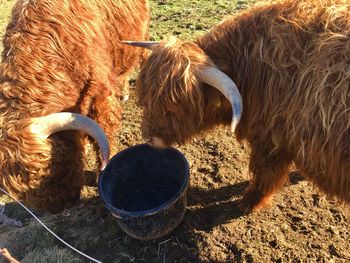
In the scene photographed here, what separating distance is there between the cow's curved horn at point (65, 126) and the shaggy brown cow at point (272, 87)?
1.29 feet

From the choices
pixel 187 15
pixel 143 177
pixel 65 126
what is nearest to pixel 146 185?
pixel 143 177

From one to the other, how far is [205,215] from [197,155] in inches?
34.3

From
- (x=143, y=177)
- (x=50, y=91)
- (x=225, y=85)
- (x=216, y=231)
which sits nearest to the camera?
(x=225, y=85)

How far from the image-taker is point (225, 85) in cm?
287

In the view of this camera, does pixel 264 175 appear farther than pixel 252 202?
No

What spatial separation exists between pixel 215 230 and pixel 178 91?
158 centimetres

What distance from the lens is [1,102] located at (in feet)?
11.2

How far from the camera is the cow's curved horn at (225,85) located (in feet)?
8.91

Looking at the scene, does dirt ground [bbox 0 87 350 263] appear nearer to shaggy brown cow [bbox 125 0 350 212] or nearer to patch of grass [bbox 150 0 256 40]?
shaggy brown cow [bbox 125 0 350 212]

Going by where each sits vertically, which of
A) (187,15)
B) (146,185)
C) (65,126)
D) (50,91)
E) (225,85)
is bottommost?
(146,185)

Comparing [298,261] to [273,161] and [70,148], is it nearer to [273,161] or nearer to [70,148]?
[273,161]

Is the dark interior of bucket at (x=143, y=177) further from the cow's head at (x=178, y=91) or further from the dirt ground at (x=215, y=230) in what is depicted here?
the cow's head at (x=178, y=91)

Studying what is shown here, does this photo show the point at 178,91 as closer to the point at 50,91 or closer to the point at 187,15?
the point at 50,91

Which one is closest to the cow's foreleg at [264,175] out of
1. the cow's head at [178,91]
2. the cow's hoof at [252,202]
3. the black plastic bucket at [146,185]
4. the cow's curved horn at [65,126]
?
the cow's hoof at [252,202]
